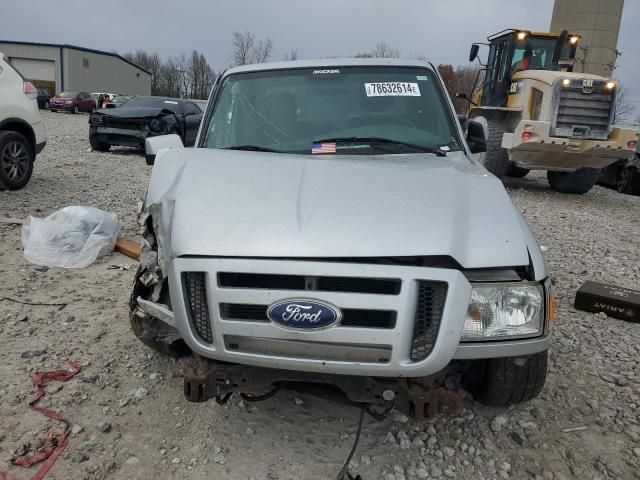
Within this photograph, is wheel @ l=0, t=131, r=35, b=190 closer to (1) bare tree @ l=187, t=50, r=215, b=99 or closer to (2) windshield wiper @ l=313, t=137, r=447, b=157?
(2) windshield wiper @ l=313, t=137, r=447, b=157

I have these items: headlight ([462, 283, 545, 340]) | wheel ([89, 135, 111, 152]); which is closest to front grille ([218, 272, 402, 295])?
headlight ([462, 283, 545, 340])

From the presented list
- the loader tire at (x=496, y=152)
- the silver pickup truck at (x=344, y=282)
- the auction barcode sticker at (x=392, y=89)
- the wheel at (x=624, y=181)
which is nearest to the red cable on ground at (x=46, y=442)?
the silver pickup truck at (x=344, y=282)

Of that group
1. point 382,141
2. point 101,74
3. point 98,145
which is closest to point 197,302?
point 382,141

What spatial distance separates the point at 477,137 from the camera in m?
3.55

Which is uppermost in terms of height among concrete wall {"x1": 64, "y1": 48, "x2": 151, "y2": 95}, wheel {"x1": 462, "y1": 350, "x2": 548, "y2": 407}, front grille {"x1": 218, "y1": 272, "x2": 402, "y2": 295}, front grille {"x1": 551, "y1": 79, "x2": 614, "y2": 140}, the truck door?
concrete wall {"x1": 64, "y1": 48, "x2": 151, "y2": 95}

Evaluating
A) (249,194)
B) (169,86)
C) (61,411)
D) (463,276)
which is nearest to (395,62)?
(249,194)

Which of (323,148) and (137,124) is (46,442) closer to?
(323,148)

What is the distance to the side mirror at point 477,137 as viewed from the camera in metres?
3.53

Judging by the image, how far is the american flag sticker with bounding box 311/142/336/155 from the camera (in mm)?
3023

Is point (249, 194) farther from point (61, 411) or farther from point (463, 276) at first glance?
point (61, 411)

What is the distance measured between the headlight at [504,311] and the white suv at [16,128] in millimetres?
6824

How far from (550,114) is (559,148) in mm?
641

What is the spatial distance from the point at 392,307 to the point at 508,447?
111 centimetres

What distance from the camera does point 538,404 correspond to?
2.76 m
